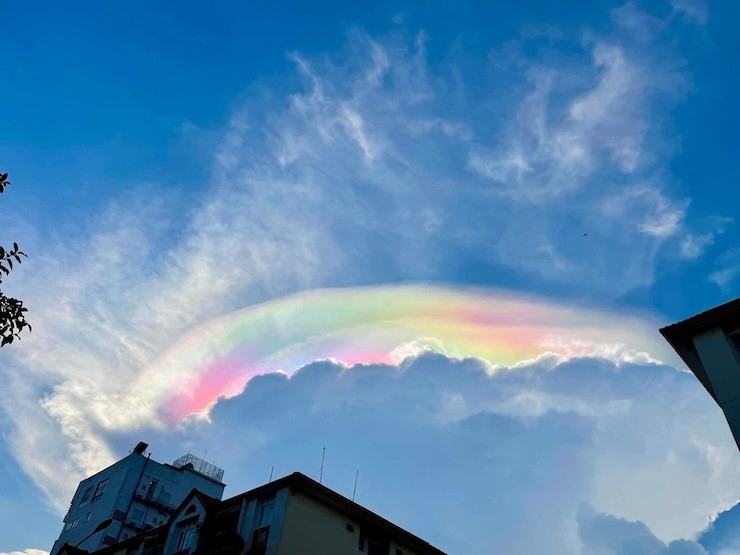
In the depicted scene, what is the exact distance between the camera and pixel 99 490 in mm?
68438

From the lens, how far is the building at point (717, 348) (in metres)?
24.1

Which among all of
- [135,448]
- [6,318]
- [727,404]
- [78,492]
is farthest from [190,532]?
[78,492]

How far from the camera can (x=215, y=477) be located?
7300 centimetres

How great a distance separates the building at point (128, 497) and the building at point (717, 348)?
177ft

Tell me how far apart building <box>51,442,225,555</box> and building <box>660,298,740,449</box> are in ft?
177

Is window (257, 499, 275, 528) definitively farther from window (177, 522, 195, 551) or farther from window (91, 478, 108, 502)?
window (91, 478, 108, 502)

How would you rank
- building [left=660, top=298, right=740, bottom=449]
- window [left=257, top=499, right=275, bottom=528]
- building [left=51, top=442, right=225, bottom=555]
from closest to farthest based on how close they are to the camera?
building [left=660, top=298, right=740, bottom=449]
window [left=257, top=499, right=275, bottom=528]
building [left=51, top=442, right=225, bottom=555]

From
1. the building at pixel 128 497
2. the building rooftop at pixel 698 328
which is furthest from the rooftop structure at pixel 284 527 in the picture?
the building at pixel 128 497

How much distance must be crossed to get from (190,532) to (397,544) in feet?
42.1

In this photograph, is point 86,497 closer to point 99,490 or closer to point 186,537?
point 99,490

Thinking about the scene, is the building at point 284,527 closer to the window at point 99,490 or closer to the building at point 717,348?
the building at point 717,348

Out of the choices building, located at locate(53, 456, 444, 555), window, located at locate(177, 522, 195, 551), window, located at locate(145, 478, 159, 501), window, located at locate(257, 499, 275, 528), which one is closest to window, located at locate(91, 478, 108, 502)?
window, located at locate(145, 478, 159, 501)

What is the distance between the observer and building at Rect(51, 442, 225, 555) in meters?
63.2

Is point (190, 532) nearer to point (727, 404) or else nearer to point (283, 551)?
point (283, 551)
